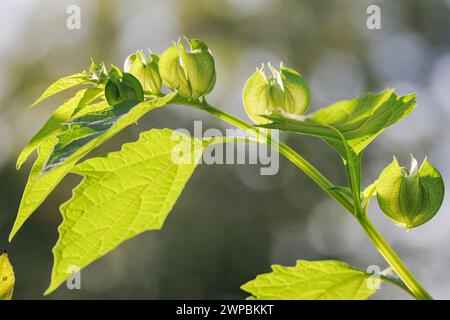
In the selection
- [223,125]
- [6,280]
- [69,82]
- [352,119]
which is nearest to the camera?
[352,119]

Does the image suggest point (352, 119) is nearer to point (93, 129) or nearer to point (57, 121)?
point (93, 129)

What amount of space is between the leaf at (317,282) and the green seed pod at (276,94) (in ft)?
0.56

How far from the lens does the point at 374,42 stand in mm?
9641

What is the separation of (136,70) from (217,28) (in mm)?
9000

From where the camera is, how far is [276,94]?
2.22 feet

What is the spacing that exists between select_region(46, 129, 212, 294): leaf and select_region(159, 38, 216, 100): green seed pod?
55 mm

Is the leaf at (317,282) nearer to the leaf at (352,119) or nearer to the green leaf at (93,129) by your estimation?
the leaf at (352,119)

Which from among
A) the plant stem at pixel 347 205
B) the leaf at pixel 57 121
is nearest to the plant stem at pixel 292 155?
the plant stem at pixel 347 205

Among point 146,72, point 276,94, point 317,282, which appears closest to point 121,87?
point 146,72

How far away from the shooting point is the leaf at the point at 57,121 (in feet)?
2.29

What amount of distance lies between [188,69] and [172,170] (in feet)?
0.36

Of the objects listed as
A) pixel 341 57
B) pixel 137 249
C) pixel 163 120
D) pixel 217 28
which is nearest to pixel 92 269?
pixel 137 249

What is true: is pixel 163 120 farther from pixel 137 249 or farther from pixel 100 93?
pixel 100 93

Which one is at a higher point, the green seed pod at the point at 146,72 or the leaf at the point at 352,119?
the green seed pod at the point at 146,72
